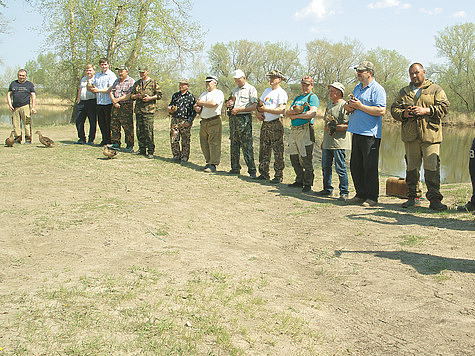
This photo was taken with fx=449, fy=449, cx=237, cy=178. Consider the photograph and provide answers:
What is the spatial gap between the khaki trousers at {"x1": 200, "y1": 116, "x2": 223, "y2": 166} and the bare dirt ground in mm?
2634

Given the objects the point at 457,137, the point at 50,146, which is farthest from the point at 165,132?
the point at 457,137

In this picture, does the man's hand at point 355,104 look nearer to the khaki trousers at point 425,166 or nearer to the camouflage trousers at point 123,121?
the khaki trousers at point 425,166

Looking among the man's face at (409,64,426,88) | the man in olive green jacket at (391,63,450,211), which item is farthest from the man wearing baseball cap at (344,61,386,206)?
the man's face at (409,64,426,88)

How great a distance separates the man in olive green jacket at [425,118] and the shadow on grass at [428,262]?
2.23m

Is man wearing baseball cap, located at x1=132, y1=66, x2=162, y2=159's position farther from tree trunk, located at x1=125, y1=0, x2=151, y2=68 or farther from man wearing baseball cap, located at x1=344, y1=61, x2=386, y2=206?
tree trunk, located at x1=125, y1=0, x2=151, y2=68

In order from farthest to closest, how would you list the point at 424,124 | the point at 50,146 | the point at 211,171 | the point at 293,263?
the point at 50,146, the point at 211,171, the point at 424,124, the point at 293,263

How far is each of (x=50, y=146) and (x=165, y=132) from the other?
18.7 feet

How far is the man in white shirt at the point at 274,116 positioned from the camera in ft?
29.0

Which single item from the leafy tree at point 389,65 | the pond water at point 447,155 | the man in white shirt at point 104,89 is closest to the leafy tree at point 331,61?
the leafy tree at point 389,65

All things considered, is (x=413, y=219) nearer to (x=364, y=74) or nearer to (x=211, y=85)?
(x=364, y=74)

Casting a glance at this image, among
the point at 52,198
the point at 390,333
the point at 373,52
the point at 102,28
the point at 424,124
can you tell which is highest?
the point at 373,52

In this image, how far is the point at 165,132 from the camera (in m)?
17.1

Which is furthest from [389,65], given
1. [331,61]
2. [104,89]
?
[104,89]

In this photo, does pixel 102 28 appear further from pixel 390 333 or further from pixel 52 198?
pixel 390 333
